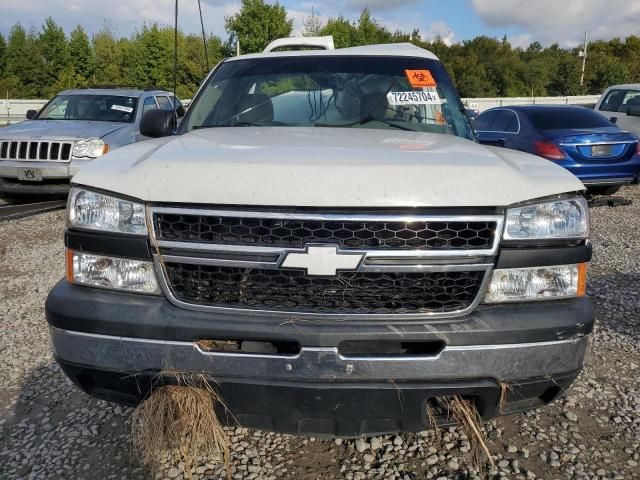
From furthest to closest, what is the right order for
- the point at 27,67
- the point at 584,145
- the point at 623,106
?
the point at 27,67 → the point at 623,106 → the point at 584,145

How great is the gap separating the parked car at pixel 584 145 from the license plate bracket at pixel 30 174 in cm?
621

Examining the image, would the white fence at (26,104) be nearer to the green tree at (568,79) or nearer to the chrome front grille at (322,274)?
the green tree at (568,79)

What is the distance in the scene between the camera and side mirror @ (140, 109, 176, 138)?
11.7 ft

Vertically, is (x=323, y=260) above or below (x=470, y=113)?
below

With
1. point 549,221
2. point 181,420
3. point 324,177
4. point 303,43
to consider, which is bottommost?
point 181,420

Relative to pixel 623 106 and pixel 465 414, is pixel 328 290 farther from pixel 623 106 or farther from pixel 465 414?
pixel 623 106

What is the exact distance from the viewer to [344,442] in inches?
105

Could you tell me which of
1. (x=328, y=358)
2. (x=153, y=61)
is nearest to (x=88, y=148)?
(x=328, y=358)

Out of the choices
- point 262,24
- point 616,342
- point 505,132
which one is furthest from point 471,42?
point 616,342

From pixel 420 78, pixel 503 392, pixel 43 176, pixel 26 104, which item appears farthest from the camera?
pixel 26 104

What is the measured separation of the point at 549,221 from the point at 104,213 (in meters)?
1.64

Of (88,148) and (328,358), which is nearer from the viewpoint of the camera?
(328,358)

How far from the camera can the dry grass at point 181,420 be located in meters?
2.05

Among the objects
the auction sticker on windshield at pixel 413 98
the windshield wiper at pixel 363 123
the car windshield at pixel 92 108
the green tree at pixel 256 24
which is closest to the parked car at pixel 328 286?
the windshield wiper at pixel 363 123
